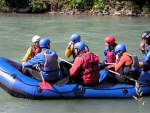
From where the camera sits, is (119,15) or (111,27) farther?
(119,15)

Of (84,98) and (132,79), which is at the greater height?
(132,79)

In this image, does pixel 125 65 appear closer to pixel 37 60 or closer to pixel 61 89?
pixel 61 89

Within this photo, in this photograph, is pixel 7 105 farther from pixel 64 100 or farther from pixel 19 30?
pixel 19 30

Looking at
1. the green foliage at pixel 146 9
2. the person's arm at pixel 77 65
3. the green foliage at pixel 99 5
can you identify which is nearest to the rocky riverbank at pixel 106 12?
the green foliage at pixel 146 9

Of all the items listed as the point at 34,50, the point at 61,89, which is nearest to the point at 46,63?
the point at 61,89

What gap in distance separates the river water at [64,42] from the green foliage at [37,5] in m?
4.35

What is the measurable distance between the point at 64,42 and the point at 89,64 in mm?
5931

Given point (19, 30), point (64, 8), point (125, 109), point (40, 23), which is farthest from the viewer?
point (64, 8)

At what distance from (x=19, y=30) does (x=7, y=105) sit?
28.4 feet

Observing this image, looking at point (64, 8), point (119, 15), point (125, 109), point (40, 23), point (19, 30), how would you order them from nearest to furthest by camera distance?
point (125, 109) → point (19, 30) → point (40, 23) → point (119, 15) → point (64, 8)

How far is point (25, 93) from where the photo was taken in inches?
217

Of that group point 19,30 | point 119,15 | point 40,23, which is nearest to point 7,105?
point 19,30

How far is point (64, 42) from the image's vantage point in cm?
1125

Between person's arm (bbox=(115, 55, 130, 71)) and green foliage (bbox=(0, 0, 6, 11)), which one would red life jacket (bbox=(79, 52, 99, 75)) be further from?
green foliage (bbox=(0, 0, 6, 11))
